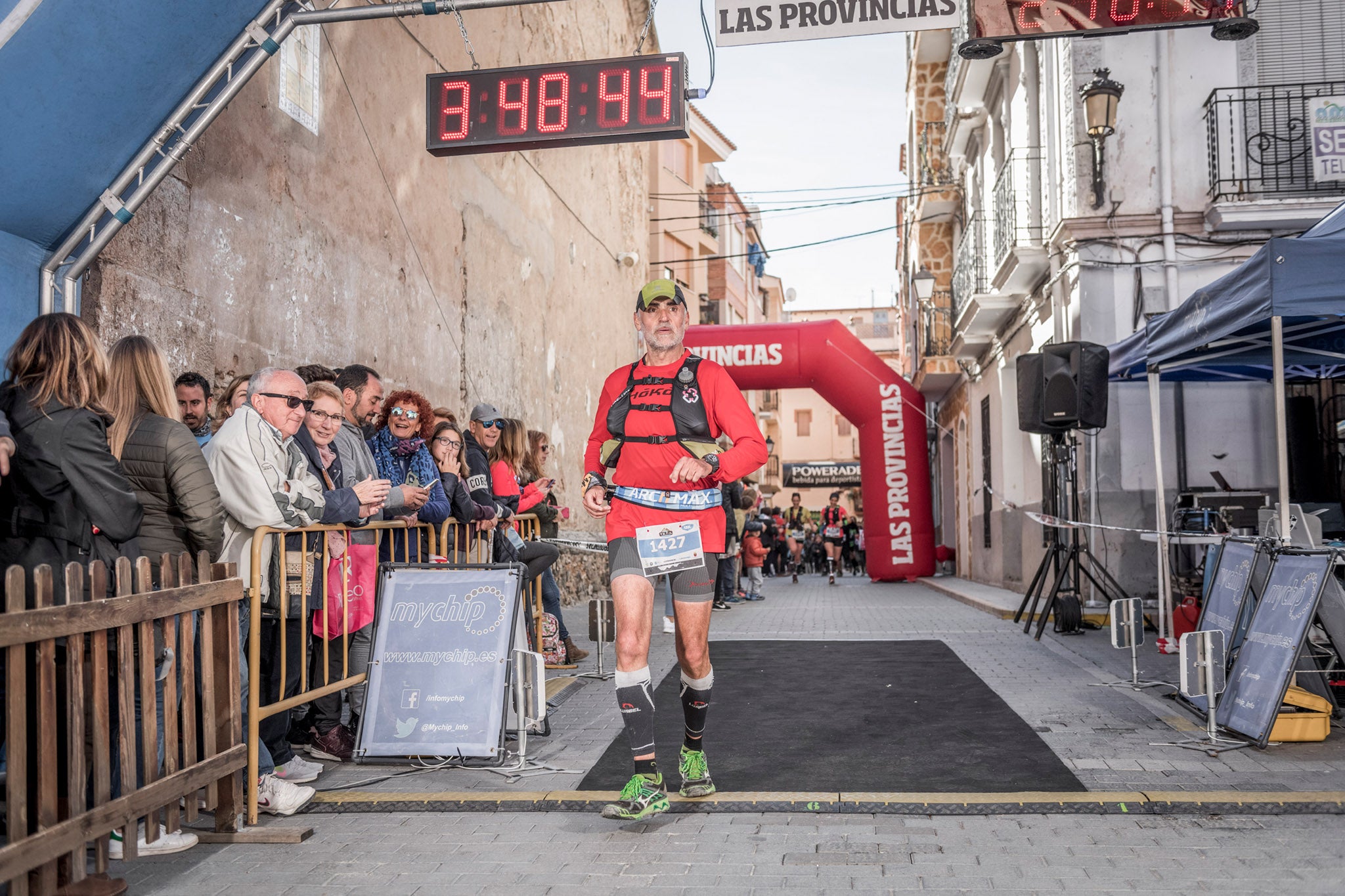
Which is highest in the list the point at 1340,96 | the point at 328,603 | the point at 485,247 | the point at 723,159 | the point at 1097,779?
the point at 723,159

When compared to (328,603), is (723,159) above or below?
above

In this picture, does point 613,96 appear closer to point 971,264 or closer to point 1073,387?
point 1073,387

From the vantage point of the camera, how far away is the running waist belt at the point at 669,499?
4715mm

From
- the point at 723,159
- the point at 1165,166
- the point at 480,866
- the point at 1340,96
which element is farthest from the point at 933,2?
the point at 723,159

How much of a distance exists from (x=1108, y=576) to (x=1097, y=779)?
6.02 m

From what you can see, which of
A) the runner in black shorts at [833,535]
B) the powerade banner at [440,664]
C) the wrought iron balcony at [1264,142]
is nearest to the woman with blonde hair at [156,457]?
the powerade banner at [440,664]

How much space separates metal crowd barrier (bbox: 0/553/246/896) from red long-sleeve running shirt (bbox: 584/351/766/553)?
153 centimetres

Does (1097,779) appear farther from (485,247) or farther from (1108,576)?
(485,247)

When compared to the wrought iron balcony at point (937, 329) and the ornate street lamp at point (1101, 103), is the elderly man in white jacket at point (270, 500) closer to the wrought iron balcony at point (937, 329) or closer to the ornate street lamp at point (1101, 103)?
the ornate street lamp at point (1101, 103)

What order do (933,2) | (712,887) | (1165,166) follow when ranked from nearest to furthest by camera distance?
(712,887)
(933,2)
(1165,166)

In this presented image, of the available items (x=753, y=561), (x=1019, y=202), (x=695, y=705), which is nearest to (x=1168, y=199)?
(x=1019, y=202)

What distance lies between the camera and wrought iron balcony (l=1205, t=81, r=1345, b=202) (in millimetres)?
11867

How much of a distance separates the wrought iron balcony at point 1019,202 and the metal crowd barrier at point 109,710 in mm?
11554

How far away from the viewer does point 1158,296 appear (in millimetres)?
12211
